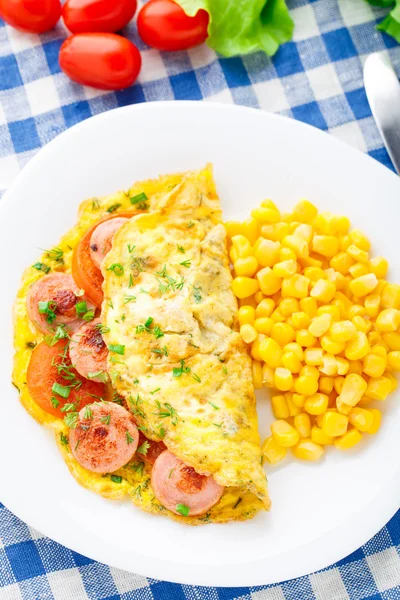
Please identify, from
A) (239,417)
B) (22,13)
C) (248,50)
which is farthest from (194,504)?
(22,13)

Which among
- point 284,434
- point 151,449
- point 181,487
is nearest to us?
point 181,487

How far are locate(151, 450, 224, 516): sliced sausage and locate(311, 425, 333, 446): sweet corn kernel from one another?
906mm

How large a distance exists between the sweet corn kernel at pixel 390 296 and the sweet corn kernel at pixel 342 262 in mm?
352

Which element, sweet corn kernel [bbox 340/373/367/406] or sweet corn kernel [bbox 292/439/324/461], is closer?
sweet corn kernel [bbox 340/373/367/406]

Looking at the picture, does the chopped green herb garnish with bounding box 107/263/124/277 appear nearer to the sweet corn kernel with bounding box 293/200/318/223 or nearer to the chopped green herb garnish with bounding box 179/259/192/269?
the chopped green herb garnish with bounding box 179/259/192/269

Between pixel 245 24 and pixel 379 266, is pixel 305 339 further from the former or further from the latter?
pixel 245 24

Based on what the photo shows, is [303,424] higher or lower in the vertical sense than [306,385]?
lower

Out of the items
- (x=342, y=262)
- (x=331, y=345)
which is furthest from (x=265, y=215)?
(x=331, y=345)

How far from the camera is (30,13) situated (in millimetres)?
6535

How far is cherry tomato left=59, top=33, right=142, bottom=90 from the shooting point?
6.39m

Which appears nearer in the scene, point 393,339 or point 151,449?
point 151,449

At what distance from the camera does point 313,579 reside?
5.94 m

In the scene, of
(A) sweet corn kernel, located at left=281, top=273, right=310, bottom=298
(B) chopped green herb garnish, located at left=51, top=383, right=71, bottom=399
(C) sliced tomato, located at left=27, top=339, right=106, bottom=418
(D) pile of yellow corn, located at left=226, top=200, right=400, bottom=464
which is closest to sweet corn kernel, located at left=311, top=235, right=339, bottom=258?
(D) pile of yellow corn, located at left=226, top=200, right=400, bottom=464

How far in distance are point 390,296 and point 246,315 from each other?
1.20 m
